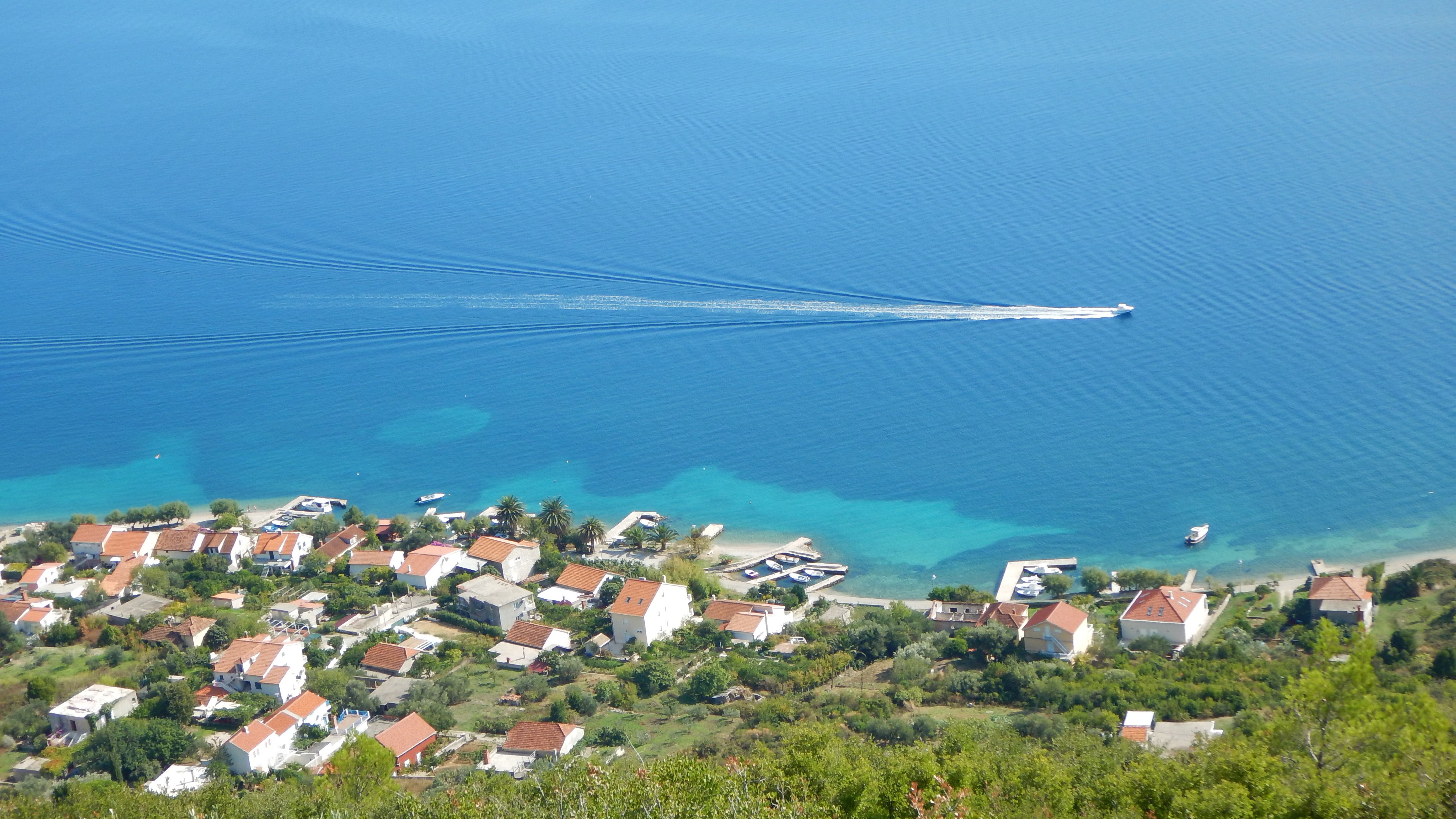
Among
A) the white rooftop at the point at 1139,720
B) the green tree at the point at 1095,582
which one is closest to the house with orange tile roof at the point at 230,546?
the green tree at the point at 1095,582

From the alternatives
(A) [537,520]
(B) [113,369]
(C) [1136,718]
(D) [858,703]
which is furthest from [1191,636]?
(B) [113,369]

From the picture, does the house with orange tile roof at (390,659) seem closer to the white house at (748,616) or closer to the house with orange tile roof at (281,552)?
the white house at (748,616)

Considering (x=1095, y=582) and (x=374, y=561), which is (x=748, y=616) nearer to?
(x=1095, y=582)

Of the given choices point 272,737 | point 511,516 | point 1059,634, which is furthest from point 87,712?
point 1059,634

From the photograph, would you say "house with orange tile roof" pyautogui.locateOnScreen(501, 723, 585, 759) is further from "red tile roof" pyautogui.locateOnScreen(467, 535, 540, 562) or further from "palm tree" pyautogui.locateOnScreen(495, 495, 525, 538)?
"palm tree" pyautogui.locateOnScreen(495, 495, 525, 538)

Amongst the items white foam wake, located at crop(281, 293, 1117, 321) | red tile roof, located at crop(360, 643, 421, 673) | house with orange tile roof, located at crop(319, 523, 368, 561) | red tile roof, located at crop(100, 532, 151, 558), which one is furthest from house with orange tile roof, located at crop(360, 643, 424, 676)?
white foam wake, located at crop(281, 293, 1117, 321)

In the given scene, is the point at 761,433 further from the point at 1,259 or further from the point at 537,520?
the point at 1,259
